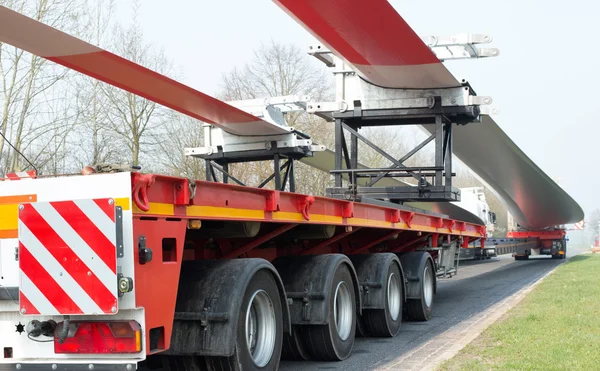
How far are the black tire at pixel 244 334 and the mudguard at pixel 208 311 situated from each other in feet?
0.60

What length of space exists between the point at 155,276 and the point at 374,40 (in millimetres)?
6194

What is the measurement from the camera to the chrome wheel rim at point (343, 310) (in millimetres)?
8320

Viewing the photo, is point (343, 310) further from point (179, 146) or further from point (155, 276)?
point (179, 146)

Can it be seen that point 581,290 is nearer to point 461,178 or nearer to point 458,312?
point 458,312

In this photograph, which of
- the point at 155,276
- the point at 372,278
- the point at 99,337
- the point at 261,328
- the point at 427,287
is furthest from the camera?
the point at 427,287

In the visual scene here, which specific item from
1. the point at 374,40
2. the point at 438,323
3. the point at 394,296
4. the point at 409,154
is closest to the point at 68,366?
the point at 394,296

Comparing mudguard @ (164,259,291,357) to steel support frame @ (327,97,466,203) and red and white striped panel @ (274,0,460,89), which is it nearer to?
red and white striped panel @ (274,0,460,89)

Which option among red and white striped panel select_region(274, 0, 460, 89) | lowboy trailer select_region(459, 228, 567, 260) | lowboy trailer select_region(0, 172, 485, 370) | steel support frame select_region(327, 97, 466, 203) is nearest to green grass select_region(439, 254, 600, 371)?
lowboy trailer select_region(0, 172, 485, 370)

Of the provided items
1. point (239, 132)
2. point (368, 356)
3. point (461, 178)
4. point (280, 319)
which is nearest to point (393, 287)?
point (368, 356)

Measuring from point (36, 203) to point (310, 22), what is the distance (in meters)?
5.41

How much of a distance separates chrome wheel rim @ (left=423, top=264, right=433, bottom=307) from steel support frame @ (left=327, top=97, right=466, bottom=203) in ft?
4.15

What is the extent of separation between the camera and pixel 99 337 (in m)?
4.84

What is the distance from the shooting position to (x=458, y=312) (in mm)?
12844

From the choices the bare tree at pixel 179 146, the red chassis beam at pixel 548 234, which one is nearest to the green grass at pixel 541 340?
Result: the bare tree at pixel 179 146
